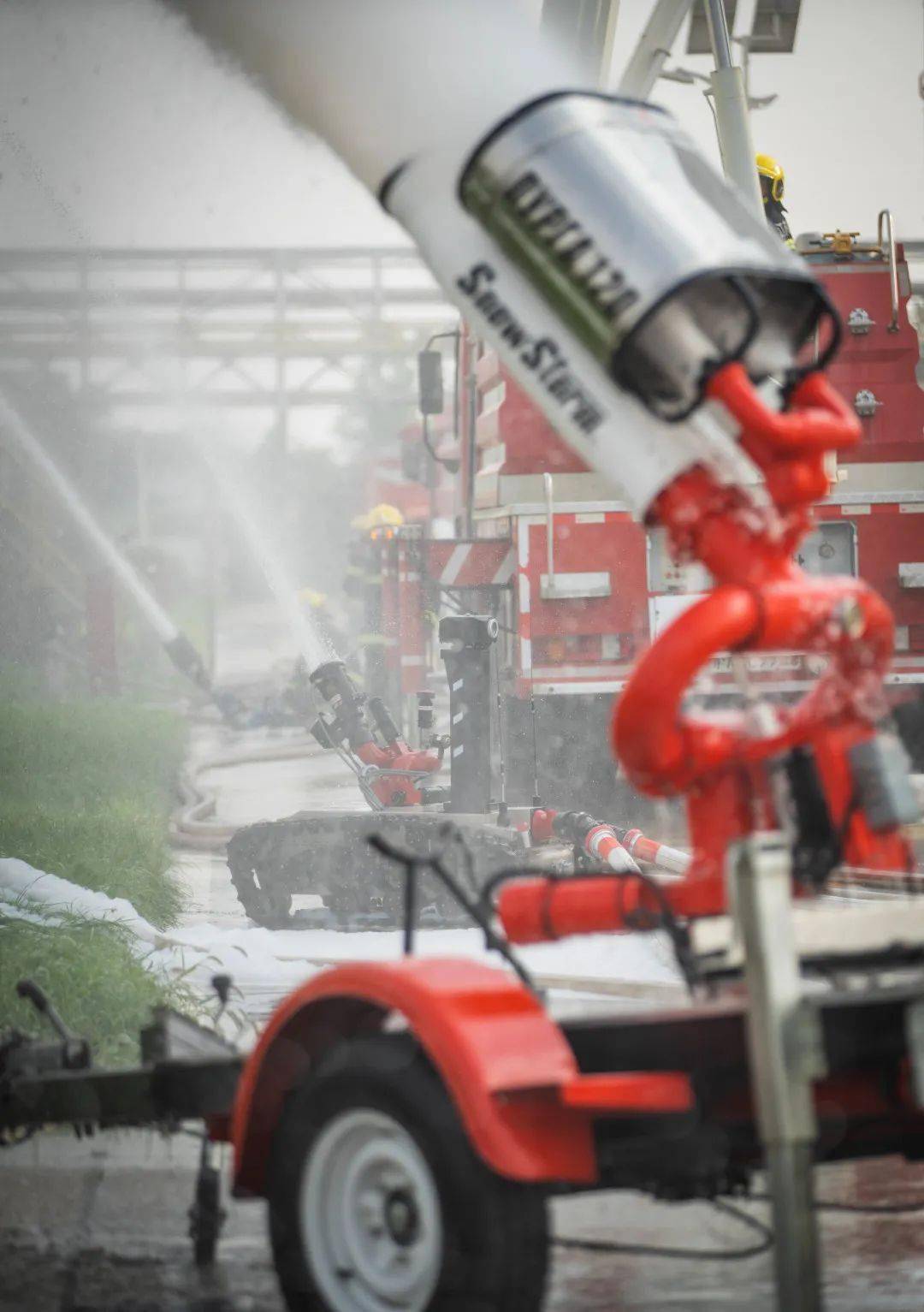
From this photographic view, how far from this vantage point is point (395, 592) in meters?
15.0

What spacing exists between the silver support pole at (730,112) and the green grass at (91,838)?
4.67 metres

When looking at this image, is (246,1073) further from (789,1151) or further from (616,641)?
(616,641)

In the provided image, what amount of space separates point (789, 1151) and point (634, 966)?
4.16 metres

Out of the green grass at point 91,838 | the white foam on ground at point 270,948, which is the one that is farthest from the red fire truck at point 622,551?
the white foam on ground at point 270,948

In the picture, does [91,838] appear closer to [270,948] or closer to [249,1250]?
[270,948]

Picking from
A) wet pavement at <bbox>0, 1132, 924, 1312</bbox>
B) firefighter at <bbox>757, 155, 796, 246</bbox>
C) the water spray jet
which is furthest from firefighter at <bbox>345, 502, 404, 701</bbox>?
wet pavement at <bbox>0, 1132, 924, 1312</bbox>

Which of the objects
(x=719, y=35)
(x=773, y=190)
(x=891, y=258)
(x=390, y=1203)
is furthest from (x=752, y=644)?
(x=773, y=190)

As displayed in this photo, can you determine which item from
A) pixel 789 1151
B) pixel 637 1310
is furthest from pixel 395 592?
pixel 789 1151

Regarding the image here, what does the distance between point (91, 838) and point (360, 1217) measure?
622 cm

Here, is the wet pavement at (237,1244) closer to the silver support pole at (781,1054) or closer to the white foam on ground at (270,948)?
the silver support pole at (781,1054)

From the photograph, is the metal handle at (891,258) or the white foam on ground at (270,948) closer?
the white foam on ground at (270,948)

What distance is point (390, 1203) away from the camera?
132 inches

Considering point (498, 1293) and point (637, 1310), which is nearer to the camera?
point (498, 1293)

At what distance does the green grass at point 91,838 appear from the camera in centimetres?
625
